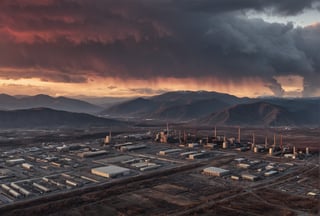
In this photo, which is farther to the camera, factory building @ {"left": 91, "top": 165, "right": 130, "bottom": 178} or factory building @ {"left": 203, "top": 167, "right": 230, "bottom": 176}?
factory building @ {"left": 203, "top": 167, "right": 230, "bottom": 176}

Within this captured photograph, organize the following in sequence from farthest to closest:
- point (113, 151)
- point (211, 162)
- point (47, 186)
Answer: point (113, 151)
point (211, 162)
point (47, 186)


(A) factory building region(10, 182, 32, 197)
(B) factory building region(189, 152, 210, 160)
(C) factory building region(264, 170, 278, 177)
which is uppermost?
(B) factory building region(189, 152, 210, 160)

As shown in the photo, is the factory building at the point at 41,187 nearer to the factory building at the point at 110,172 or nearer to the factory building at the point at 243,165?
the factory building at the point at 110,172

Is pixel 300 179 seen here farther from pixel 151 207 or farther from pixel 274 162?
pixel 151 207

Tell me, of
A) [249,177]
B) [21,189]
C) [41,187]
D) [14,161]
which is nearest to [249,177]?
[249,177]

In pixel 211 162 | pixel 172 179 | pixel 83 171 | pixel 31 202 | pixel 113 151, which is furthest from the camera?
pixel 113 151

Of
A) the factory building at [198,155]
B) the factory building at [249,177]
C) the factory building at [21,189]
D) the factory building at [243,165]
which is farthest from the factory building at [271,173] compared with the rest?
the factory building at [21,189]

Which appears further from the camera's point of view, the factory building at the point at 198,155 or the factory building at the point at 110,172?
the factory building at the point at 198,155

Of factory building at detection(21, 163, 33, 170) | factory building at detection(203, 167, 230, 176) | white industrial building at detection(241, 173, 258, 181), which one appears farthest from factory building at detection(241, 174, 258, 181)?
factory building at detection(21, 163, 33, 170)

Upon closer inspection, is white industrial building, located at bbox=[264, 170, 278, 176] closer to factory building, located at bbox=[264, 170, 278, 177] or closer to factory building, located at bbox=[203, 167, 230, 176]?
factory building, located at bbox=[264, 170, 278, 177]

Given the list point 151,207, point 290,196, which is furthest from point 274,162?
point 151,207

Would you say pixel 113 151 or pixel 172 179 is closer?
pixel 172 179
